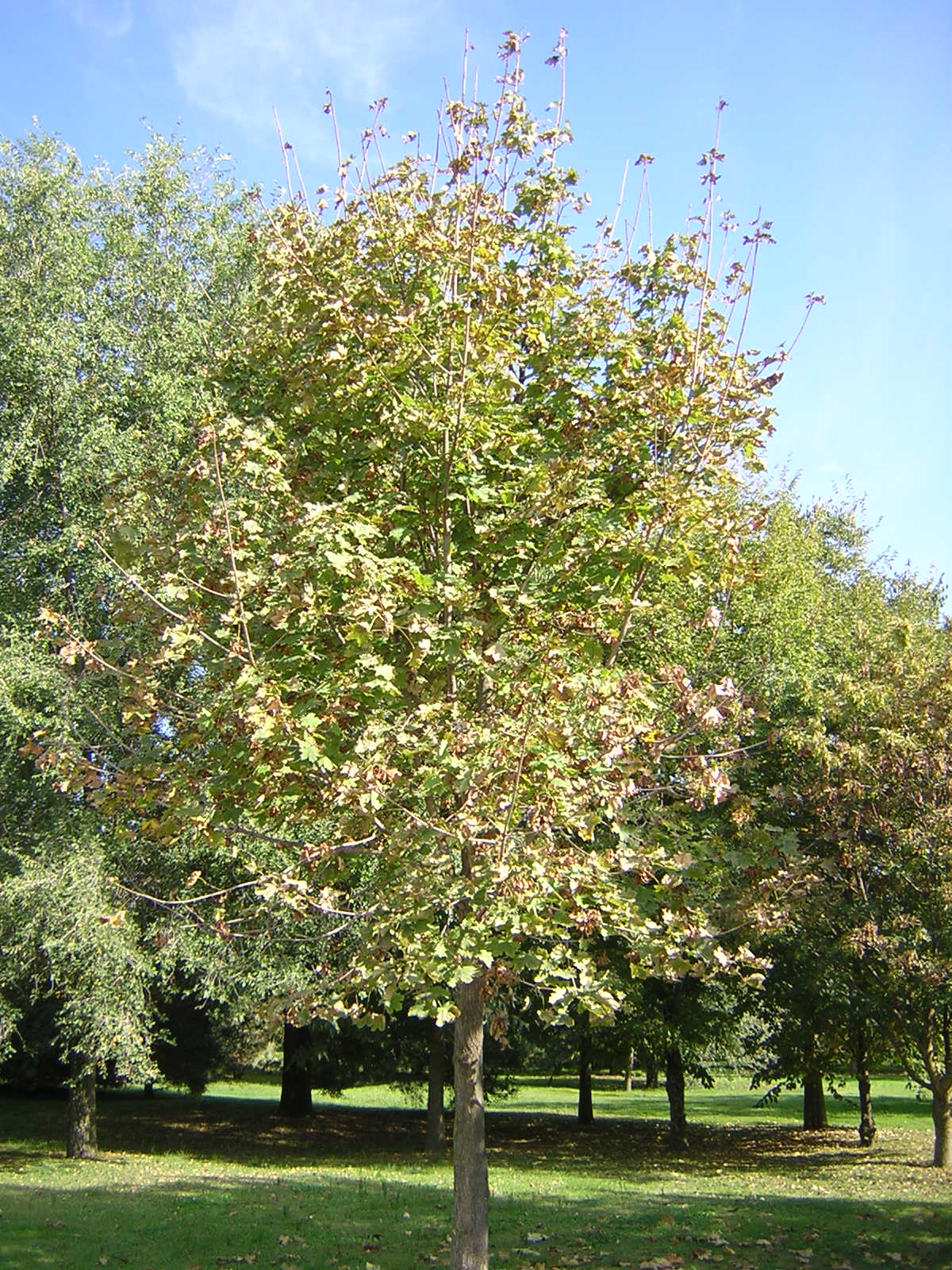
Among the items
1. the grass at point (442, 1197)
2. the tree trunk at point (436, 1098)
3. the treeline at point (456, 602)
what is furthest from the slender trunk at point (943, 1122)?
the treeline at point (456, 602)

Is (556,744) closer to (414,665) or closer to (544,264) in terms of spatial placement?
(414,665)

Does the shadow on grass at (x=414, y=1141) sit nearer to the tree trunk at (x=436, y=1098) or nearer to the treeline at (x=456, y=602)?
the tree trunk at (x=436, y=1098)

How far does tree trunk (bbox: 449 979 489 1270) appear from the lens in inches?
Answer: 305

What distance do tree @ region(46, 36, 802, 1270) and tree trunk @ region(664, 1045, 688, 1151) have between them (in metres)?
15.8

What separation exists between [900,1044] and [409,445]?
15788mm

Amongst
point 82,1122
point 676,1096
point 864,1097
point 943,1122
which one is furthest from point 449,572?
point 864,1097

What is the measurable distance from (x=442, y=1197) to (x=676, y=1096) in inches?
427

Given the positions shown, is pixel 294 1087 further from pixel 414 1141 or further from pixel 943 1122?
pixel 943 1122

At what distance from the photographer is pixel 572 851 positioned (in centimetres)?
705

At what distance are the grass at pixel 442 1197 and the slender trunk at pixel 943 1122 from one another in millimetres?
350

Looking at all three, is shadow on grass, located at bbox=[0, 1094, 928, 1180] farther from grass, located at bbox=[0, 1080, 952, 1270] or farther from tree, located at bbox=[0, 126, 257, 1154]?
tree, located at bbox=[0, 126, 257, 1154]

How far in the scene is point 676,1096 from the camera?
23.3 m

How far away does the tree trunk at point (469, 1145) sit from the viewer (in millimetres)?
7750

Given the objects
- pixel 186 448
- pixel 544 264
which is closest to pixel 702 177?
pixel 544 264
